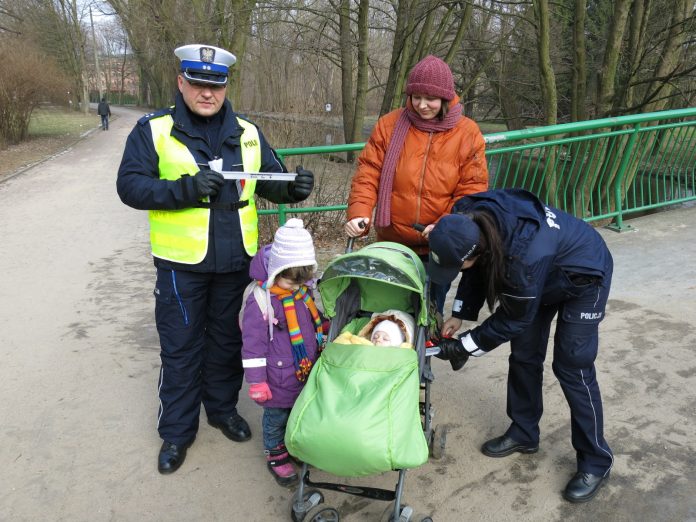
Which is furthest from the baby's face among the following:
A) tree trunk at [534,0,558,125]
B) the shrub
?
the shrub

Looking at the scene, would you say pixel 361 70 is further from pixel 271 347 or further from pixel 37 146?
pixel 271 347

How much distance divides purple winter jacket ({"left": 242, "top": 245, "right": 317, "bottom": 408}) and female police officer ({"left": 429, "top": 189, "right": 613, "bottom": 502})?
2.46ft

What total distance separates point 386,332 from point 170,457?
1.40 meters

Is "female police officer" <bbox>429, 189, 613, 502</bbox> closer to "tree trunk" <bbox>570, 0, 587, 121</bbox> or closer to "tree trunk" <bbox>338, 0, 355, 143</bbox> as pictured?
"tree trunk" <bbox>570, 0, 587, 121</bbox>

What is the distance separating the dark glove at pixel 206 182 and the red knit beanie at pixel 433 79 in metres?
1.14

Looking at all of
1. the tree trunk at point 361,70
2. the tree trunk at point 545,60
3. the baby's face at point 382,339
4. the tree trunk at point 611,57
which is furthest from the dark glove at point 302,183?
the tree trunk at point 361,70

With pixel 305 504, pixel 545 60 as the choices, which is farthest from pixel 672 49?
pixel 305 504

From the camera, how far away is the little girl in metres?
2.73

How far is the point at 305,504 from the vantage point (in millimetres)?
2609

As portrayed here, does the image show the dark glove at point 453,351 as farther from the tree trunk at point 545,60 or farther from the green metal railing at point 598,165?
the tree trunk at point 545,60

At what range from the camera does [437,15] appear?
1418cm

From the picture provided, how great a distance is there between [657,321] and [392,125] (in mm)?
2758

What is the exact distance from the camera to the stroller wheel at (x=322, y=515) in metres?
2.52

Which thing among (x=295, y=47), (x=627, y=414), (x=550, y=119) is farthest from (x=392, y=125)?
(x=295, y=47)
